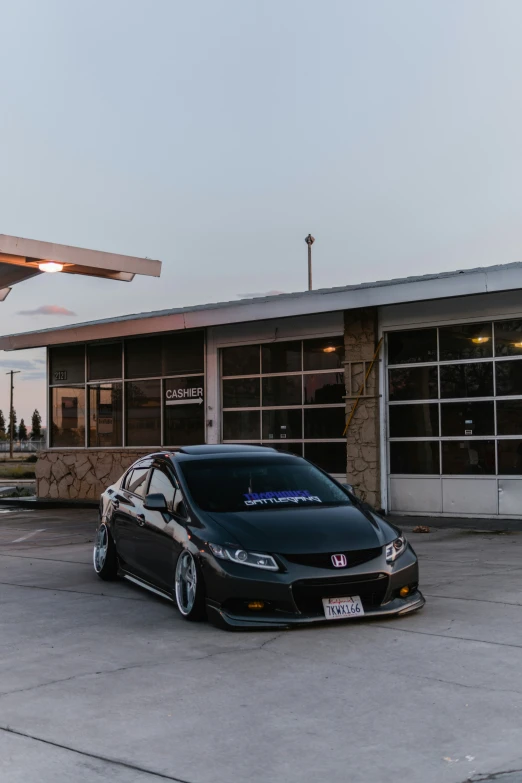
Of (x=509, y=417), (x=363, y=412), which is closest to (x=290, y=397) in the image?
(x=363, y=412)

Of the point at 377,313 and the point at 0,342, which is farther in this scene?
the point at 0,342

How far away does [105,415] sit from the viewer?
81.8ft

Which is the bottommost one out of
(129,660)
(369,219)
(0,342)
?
(129,660)

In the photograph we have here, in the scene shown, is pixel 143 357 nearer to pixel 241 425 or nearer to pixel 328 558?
pixel 241 425

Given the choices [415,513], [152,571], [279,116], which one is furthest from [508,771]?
[279,116]

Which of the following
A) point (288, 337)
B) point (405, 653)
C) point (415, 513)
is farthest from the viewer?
point (288, 337)

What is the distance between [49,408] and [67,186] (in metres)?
5.84

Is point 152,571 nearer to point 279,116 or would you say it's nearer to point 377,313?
point 377,313

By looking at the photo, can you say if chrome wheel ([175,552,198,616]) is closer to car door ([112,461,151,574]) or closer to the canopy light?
car door ([112,461,151,574])

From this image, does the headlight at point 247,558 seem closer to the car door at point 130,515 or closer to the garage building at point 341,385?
the car door at point 130,515

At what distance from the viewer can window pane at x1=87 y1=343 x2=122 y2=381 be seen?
24.6 m

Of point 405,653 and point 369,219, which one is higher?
point 369,219

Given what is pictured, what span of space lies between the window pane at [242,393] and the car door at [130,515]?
1086cm

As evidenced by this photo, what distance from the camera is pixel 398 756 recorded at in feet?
15.5
